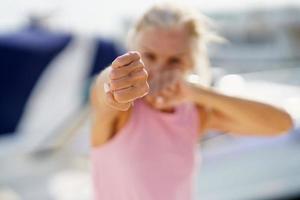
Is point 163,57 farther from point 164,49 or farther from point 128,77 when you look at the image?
point 128,77

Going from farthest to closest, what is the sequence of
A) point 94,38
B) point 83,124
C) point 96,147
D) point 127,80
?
point 94,38
point 83,124
point 96,147
point 127,80

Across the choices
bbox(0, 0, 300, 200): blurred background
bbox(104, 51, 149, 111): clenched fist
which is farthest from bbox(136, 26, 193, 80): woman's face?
bbox(0, 0, 300, 200): blurred background

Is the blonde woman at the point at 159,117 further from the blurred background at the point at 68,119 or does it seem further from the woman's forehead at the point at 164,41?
the blurred background at the point at 68,119

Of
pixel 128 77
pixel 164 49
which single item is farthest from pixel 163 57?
pixel 128 77

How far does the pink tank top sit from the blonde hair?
0.10m

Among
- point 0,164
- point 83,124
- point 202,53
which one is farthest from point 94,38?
point 202,53

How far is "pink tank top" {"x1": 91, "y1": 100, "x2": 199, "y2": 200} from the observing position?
95cm

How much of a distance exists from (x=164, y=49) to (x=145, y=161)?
0.16m

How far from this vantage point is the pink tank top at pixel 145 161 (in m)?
0.95

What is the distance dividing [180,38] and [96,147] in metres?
0.19

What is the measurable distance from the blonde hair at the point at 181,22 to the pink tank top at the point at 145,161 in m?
0.10

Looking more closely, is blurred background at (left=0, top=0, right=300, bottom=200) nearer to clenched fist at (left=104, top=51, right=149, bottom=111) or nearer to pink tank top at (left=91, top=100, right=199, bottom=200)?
pink tank top at (left=91, top=100, right=199, bottom=200)

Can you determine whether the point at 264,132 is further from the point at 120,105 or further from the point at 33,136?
the point at 33,136

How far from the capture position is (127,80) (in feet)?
2.24
